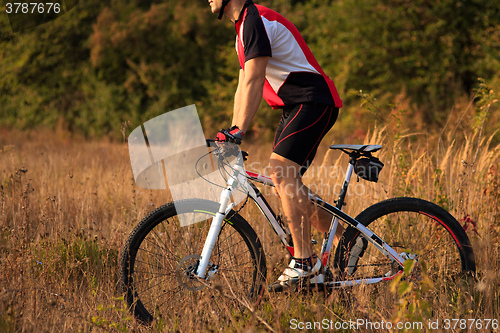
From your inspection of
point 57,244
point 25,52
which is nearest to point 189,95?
point 25,52

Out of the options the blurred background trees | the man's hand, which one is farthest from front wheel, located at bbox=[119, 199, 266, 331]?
the blurred background trees

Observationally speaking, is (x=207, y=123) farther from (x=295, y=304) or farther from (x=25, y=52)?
(x=295, y=304)

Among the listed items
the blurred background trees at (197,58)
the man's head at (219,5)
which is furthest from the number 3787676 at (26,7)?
the man's head at (219,5)

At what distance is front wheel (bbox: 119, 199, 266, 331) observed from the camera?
2887 millimetres

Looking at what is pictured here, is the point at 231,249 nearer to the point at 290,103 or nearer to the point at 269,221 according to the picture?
the point at 269,221

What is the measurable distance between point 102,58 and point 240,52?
38.0 feet

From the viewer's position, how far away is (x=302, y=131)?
2887 mm

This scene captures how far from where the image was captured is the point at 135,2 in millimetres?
14094

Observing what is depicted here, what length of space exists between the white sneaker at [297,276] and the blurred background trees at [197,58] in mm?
8063

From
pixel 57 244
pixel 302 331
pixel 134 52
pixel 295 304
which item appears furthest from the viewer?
pixel 134 52

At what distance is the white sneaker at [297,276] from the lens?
2.94 meters

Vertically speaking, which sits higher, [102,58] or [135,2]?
[135,2]

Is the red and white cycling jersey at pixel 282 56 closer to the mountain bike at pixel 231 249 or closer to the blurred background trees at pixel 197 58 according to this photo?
the mountain bike at pixel 231 249

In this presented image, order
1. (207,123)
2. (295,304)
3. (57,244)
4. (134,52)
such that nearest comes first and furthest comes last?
(295,304)
(57,244)
(207,123)
(134,52)
